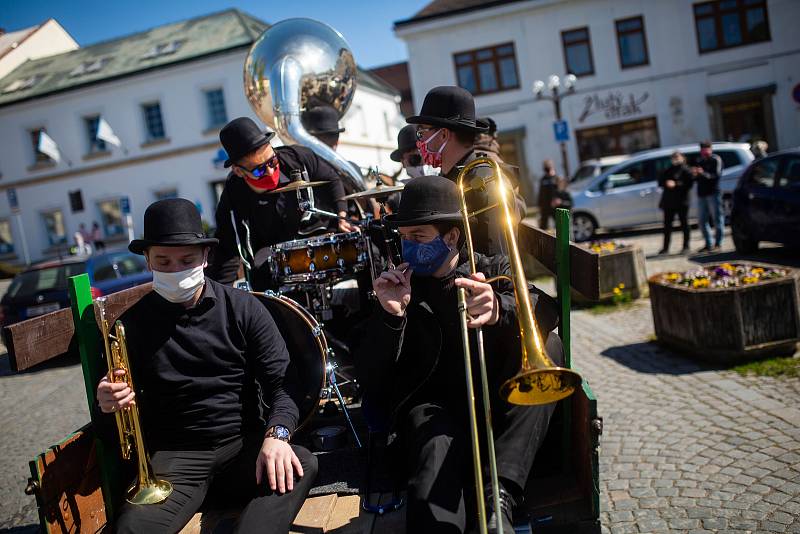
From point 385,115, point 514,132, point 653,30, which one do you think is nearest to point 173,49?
point 385,115

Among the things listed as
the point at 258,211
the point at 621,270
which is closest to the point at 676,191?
the point at 621,270

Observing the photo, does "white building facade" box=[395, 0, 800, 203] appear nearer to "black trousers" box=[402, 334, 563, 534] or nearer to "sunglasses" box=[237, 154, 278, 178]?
"sunglasses" box=[237, 154, 278, 178]

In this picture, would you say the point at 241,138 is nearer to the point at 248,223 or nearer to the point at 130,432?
the point at 248,223

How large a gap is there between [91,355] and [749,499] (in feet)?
11.3

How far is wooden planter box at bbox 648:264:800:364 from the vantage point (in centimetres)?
553

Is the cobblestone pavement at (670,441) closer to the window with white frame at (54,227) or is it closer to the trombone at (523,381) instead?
the trombone at (523,381)

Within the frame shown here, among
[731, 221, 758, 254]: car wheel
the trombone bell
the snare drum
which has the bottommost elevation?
[731, 221, 758, 254]: car wheel

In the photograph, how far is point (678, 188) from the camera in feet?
38.5

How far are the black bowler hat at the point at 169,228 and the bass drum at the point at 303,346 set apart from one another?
550 millimetres

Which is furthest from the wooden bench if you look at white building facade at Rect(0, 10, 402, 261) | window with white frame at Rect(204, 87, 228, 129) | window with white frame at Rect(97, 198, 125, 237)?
window with white frame at Rect(97, 198, 125, 237)

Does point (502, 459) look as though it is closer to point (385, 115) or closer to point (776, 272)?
point (776, 272)

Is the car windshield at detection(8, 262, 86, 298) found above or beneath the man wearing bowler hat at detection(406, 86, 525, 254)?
beneath

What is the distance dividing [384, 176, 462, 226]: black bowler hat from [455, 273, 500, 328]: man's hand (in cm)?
39

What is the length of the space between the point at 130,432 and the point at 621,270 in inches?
288
